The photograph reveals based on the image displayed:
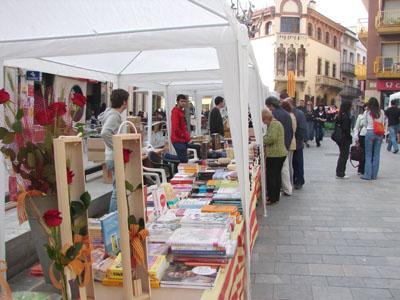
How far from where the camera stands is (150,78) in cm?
758

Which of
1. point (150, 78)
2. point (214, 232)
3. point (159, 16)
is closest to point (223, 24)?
point (159, 16)

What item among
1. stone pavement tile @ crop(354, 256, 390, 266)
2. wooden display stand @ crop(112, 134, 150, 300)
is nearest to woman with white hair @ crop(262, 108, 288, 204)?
stone pavement tile @ crop(354, 256, 390, 266)

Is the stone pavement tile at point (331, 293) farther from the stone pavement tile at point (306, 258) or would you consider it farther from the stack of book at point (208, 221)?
the stack of book at point (208, 221)

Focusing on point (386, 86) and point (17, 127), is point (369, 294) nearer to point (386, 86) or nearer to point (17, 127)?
point (17, 127)

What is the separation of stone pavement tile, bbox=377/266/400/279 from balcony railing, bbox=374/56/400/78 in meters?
26.5

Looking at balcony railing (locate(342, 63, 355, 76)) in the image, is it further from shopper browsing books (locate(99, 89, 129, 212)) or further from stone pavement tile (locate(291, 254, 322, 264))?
shopper browsing books (locate(99, 89, 129, 212))

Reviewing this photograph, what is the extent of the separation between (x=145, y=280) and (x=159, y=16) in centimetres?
194

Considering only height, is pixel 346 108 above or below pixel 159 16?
below

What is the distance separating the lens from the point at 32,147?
1.83 metres

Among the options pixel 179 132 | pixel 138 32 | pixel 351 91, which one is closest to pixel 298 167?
pixel 179 132

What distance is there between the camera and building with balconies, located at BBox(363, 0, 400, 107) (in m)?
28.3

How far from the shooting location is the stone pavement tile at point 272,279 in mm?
3943

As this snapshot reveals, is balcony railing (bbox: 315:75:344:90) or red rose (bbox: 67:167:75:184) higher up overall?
balcony railing (bbox: 315:75:344:90)

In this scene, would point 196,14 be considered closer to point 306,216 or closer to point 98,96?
point 306,216
